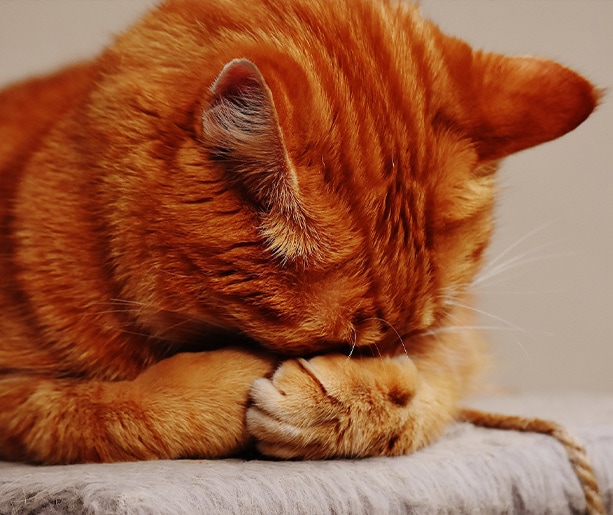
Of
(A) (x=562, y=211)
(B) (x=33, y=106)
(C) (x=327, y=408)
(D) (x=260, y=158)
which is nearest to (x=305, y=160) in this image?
(D) (x=260, y=158)

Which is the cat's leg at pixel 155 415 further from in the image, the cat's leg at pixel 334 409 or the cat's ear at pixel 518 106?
the cat's ear at pixel 518 106

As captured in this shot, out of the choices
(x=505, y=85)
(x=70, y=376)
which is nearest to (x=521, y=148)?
(x=505, y=85)

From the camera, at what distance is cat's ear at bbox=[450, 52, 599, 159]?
42.6 inches

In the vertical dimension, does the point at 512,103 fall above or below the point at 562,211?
above

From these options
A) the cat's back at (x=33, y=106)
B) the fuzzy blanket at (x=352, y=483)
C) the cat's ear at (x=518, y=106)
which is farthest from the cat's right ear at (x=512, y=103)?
the cat's back at (x=33, y=106)

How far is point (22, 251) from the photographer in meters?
1.11

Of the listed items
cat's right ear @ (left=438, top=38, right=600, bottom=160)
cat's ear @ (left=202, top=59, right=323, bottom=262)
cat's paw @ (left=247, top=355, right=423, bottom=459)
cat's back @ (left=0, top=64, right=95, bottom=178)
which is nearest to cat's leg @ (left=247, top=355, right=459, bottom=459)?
cat's paw @ (left=247, top=355, right=423, bottom=459)

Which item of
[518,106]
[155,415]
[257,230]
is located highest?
[518,106]

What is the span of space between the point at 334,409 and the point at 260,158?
0.96 feet

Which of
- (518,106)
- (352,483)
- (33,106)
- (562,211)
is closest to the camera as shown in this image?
(352,483)

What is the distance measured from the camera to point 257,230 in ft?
3.09

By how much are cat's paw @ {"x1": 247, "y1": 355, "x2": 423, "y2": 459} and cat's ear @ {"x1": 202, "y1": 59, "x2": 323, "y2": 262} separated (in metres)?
0.13

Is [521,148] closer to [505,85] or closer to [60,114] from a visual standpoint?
[505,85]

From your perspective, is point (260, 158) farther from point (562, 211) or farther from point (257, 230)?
point (562, 211)
